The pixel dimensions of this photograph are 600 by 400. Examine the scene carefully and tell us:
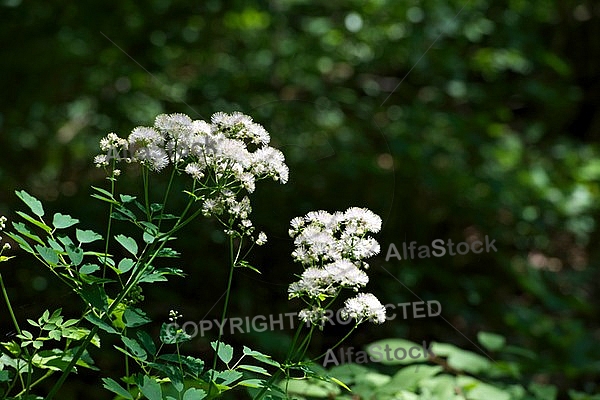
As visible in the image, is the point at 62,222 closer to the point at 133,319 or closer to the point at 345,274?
the point at 133,319

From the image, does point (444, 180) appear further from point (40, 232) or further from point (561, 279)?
point (40, 232)

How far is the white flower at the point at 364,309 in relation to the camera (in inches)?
27.7

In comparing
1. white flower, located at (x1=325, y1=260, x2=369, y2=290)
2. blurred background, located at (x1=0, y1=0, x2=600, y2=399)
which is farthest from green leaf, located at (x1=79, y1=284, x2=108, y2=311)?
blurred background, located at (x1=0, y1=0, x2=600, y2=399)

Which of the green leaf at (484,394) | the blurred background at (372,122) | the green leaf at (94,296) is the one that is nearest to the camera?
the green leaf at (94,296)

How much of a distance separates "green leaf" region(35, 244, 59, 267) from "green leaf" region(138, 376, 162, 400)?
0.15 metres

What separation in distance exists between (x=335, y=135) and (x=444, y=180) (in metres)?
0.43

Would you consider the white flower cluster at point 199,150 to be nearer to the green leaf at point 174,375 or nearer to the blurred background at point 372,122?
the green leaf at point 174,375

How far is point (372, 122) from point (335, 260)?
201 cm

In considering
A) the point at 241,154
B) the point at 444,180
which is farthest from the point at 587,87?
the point at 241,154

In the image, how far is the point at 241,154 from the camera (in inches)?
27.6

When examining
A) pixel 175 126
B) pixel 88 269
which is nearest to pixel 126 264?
pixel 88 269

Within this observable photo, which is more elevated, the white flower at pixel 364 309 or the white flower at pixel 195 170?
the white flower at pixel 195 170

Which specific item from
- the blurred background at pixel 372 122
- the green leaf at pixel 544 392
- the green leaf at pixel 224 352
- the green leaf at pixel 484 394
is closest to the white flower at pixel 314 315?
the green leaf at pixel 224 352

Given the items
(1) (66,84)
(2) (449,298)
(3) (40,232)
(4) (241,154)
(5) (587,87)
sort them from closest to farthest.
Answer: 1. (4) (241,154)
2. (3) (40,232)
3. (2) (449,298)
4. (1) (66,84)
5. (5) (587,87)
